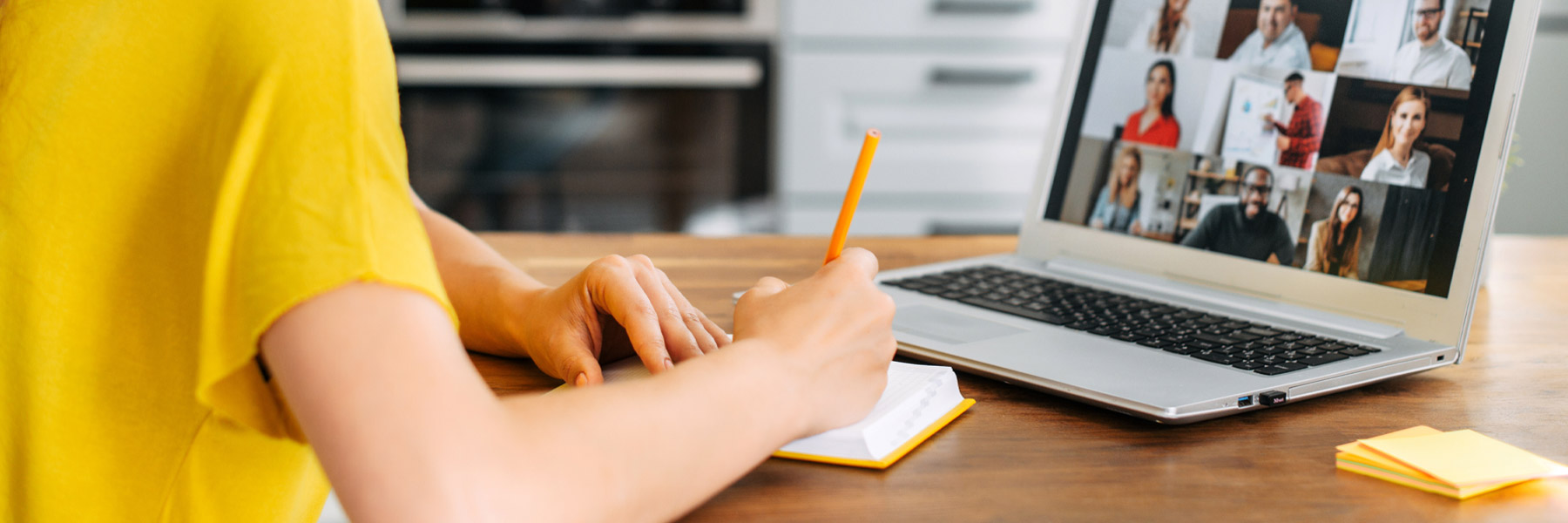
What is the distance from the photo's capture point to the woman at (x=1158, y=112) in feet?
2.63

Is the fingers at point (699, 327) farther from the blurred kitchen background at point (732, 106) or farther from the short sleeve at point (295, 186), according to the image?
the blurred kitchen background at point (732, 106)

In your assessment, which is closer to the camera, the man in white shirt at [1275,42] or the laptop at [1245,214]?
the laptop at [1245,214]

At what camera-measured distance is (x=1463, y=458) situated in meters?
0.46

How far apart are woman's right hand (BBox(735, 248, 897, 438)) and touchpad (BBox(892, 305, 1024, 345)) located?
0.45 feet

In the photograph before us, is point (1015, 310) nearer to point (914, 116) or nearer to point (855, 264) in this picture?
point (855, 264)

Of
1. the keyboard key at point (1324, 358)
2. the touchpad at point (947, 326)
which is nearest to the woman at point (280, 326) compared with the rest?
the touchpad at point (947, 326)

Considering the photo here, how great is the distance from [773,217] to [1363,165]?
162 centimetres

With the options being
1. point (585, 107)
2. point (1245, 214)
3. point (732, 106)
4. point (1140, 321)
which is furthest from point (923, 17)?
point (1140, 321)

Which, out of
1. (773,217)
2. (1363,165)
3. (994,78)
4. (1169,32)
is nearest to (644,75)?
(773,217)

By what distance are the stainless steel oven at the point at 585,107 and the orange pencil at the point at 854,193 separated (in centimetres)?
167

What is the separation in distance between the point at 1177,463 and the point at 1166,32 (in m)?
0.46

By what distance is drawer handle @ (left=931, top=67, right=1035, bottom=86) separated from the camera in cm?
219

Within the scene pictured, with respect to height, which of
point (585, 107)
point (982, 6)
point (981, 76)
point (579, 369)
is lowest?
point (579, 369)

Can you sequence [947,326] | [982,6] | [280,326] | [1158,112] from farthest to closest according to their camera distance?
[982,6], [1158,112], [947,326], [280,326]
